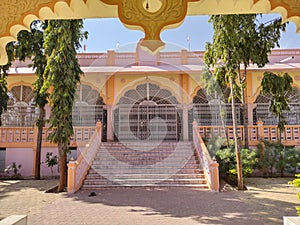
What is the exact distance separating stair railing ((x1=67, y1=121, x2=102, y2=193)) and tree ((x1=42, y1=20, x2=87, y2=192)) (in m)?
0.48

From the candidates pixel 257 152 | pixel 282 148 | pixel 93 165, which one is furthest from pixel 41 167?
pixel 282 148

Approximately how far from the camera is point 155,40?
2.94 metres

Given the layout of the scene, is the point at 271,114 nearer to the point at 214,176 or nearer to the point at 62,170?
the point at 214,176

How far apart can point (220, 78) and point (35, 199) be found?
682cm

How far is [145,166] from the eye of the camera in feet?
34.1

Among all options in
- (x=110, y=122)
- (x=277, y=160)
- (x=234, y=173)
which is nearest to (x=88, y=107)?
(x=110, y=122)

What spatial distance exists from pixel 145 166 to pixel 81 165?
2391 millimetres

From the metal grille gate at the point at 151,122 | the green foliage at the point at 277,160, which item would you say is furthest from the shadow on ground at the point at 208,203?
the metal grille gate at the point at 151,122

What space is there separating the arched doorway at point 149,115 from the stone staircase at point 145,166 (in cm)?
169

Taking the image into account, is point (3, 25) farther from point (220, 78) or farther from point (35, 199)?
point (220, 78)

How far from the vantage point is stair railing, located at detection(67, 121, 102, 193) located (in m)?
8.59

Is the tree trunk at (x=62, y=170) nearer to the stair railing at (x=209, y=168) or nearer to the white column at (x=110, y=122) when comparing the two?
the white column at (x=110, y=122)

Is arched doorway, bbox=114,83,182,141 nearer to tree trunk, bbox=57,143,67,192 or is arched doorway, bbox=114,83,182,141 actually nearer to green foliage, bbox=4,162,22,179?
green foliage, bbox=4,162,22,179

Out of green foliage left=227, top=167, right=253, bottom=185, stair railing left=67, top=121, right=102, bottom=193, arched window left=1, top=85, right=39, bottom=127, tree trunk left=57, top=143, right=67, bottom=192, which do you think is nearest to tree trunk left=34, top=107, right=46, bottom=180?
stair railing left=67, top=121, right=102, bottom=193
